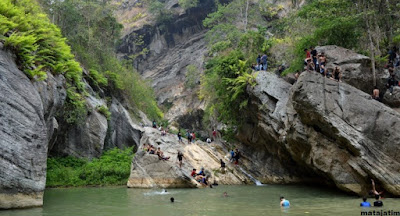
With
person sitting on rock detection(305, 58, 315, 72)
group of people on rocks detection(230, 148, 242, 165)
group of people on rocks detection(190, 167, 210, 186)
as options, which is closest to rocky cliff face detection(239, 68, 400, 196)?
person sitting on rock detection(305, 58, 315, 72)

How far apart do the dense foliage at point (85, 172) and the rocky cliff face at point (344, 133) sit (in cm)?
1299

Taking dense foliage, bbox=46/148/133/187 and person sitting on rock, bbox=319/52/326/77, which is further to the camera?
dense foliage, bbox=46/148/133/187

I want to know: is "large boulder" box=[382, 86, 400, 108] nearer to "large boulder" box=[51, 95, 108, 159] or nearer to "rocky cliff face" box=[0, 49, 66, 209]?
"rocky cliff face" box=[0, 49, 66, 209]

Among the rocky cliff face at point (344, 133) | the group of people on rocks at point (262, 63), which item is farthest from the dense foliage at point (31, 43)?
the rocky cliff face at point (344, 133)

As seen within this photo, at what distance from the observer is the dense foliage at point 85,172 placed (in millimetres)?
23875

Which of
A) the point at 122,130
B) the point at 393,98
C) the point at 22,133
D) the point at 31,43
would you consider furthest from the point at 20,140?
the point at 122,130

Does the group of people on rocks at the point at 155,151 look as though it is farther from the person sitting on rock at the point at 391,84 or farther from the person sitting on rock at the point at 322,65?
the person sitting on rock at the point at 391,84

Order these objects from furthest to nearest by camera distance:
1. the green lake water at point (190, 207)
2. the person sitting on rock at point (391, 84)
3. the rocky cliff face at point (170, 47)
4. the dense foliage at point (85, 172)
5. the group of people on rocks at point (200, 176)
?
the rocky cliff face at point (170, 47)
the dense foliage at point (85, 172)
the group of people on rocks at point (200, 176)
the person sitting on rock at point (391, 84)
the green lake water at point (190, 207)

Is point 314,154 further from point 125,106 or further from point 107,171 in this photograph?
point 125,106

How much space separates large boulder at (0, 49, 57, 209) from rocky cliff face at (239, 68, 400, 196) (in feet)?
40.9

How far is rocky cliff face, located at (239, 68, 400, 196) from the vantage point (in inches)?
610

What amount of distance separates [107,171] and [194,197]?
10.4 m

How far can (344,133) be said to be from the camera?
16078mm

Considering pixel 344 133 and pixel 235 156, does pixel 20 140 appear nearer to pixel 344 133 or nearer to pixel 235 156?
pixel 344 133
